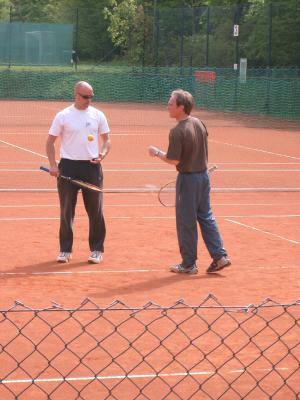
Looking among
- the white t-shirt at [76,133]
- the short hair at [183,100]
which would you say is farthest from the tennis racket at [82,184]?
the short hair at [183,100]

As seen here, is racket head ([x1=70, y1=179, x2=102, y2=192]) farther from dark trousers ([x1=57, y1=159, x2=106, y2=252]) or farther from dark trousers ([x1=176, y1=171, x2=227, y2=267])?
dark trousers ([x1=176, y1=171, x2=227, y2=267])

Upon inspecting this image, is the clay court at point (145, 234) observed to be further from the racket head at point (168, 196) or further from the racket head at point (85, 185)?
the racket head at point (85, 185)

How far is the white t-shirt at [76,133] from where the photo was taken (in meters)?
11.6

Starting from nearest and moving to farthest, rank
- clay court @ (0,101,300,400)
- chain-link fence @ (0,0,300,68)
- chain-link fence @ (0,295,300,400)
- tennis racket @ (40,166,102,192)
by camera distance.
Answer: chain-link fence @ (0,295,300,400) < clay court @ (0,101,300,400) < tennis racket @ (40,166,102,192) < chain-link fence @ (0,0,300,68)

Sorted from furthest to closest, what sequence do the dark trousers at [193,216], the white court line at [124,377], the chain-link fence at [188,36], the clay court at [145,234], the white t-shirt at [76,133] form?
the chain-link fence at [188,36], the white t-shirt at [76,133], the dark trousers at [193,216], the clay court at [145,234], the white court line at [124,377]

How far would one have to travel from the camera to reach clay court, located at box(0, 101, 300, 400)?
1043 cm

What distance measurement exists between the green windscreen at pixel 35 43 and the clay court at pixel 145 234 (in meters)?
23.7

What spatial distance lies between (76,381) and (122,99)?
3407 cm

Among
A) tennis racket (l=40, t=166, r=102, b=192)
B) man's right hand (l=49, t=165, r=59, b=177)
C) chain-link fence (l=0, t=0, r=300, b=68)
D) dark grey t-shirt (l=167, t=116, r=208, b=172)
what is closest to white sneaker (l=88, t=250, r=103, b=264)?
tennis racket (l=40, t=166, r=102, b=192)

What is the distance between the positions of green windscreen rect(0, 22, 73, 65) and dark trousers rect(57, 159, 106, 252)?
3915 centimetres

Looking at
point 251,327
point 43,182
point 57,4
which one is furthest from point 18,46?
point 251,327

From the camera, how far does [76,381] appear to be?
7207 millimetres

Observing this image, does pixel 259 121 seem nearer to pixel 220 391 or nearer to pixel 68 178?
pixel 68 178

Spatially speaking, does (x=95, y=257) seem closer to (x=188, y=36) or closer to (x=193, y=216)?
(x=193, y=216)
